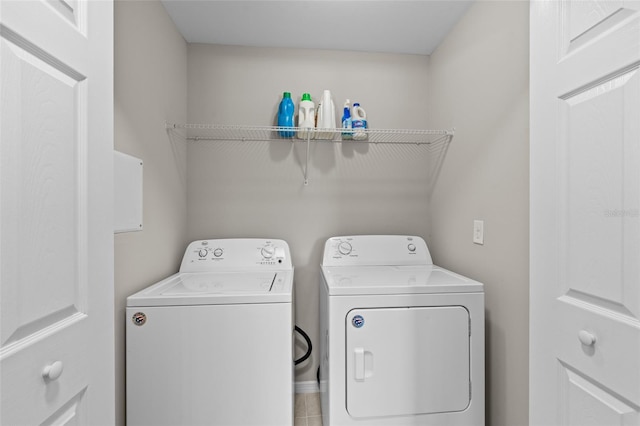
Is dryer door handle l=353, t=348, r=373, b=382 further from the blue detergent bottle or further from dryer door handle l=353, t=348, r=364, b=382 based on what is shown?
the blue detergent bottle

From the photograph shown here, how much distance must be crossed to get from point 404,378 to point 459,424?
35 centimetres

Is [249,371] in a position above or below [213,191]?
below

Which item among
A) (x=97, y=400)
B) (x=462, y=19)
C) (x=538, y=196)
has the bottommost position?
(x=97, y=400)

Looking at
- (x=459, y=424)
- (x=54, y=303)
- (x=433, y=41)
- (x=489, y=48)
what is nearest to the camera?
(x=54, y=303)

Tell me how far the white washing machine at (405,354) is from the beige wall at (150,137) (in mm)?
915

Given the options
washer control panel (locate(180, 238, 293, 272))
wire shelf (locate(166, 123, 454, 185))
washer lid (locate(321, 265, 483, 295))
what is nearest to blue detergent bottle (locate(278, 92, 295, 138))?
wire shelf (locate(166, 123, 454, 185))

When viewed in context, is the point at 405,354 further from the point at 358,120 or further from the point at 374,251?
the point at 358,120

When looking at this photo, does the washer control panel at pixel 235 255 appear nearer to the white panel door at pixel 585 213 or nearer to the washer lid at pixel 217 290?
the washer lid at pixel 217 290

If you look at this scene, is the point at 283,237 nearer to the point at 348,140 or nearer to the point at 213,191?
the point at 213,191

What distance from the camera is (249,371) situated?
131cm

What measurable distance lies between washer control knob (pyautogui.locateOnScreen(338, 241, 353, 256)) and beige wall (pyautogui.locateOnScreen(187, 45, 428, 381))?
169 mm

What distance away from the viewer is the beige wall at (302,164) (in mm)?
2109

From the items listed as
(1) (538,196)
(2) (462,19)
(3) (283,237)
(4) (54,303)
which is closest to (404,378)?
(1) (538,196)

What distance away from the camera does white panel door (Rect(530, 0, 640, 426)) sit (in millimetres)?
719
